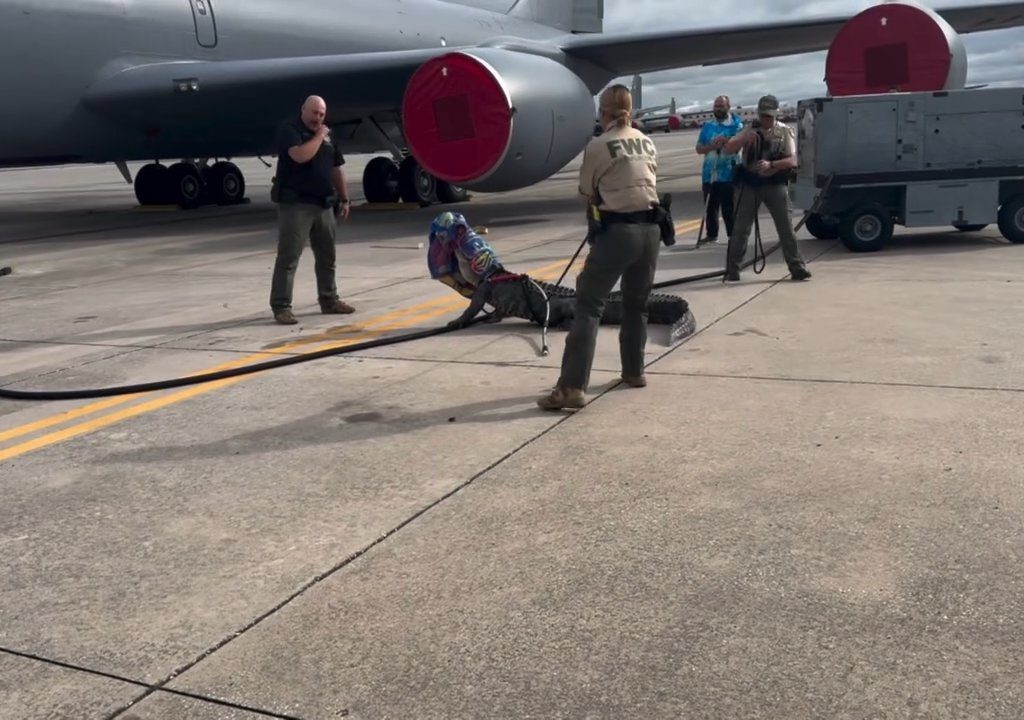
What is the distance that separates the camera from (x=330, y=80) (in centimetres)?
1448

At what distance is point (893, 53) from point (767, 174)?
246 inches

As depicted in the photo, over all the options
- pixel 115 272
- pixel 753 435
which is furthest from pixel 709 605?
pixel 115 272

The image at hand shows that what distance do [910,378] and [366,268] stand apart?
663cm

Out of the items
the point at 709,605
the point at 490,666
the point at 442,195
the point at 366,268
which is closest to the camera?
the point at 490,666

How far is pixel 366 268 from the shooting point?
35.5 feet

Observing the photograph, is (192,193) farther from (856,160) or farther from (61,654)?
(61,654)

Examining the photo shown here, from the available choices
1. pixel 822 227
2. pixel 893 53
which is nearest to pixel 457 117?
pixel 822 227

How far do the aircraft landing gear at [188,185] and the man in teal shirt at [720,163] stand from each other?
12221 mm

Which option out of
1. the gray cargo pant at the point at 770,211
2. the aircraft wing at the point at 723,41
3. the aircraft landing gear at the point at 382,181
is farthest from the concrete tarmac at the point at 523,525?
the aircraft landing gear at the point at 382,181

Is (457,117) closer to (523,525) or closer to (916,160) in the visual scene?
(916,160)

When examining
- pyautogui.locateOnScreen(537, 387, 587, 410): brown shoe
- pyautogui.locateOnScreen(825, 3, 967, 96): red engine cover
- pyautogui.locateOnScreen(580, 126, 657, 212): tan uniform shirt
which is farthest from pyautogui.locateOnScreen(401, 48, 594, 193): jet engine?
pyautogui.locateOnScreen(537, 387, 587, 410): brown shoe

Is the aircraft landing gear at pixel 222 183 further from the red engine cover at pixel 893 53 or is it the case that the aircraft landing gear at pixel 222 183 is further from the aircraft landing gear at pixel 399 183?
the red engine cover at pixel 893 53

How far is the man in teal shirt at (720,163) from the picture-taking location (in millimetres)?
10828

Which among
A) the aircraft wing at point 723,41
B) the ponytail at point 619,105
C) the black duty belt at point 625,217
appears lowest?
the black duty belt at point 625,217
